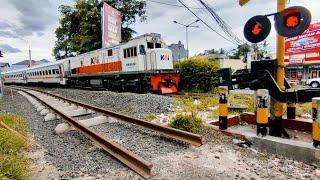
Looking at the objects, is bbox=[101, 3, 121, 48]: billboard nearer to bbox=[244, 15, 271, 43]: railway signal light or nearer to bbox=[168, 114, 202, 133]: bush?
bbox=[168, 114, 202, 133]: bush

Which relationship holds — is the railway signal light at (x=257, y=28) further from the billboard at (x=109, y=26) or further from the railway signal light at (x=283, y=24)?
the billboard at (x=109, y=26)

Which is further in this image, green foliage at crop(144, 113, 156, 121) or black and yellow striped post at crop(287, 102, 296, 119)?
green foliage at crop(144, 113, 156, 121)

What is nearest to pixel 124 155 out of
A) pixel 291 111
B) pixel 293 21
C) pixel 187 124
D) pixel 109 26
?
pixel 187 124

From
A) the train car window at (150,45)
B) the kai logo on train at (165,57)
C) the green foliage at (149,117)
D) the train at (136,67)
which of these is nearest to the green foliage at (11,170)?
the green foliage at (149,117)

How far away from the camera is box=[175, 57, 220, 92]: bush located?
1536 cm

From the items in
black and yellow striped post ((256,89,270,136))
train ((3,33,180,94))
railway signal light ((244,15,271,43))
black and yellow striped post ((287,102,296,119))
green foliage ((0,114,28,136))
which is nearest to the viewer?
black and yellow striped post ((256,89,270,136))

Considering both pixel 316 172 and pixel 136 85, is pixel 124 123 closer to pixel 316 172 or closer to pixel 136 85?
pixel 316 172

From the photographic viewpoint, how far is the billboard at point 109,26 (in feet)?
70.1

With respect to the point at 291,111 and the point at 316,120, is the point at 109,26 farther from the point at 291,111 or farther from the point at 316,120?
the point at 316,120

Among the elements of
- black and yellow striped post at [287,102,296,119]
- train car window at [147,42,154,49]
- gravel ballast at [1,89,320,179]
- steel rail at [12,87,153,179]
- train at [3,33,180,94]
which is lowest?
gravel ballast at [1,89,320,179]

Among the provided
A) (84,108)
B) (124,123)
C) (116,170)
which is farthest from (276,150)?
(84,108)

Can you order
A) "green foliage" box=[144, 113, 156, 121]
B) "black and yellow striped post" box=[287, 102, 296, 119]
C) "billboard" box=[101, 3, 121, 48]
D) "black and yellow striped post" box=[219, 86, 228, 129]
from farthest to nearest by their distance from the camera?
"billboard" box=[101, 3, 121, 48] < "green foliage" box=[144, 113, 156, 121] < "black and yellow striped post" box=[287, 102, 296, 119] < "black and yellow striped post" box=[219, 86, 228, 129]

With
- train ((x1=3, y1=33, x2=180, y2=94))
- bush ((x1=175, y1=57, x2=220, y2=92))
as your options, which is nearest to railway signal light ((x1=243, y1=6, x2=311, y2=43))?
train ((x1=3, y1=33, x2=180, y2=94))

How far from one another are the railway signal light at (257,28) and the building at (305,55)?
99.3ft
